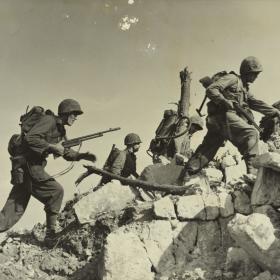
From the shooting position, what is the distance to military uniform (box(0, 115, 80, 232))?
7.77 m

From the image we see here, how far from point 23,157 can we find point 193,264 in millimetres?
3092

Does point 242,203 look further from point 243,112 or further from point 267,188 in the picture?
point 243,112

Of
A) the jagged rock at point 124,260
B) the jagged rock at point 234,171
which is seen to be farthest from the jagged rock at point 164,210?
the jagged rock at point 234,171

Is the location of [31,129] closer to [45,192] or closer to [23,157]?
[23,157]

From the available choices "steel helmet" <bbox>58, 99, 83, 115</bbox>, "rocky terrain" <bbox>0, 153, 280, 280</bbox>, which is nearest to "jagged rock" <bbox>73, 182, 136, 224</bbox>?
"rocky terrain" <bbox>0, 153, 280, 280</bbox>

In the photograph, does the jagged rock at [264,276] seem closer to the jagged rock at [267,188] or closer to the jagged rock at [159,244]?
the jagged rock at [267,188]

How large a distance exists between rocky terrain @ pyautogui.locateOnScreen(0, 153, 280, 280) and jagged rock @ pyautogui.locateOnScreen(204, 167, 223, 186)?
0.99 feet

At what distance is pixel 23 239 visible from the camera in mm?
8234

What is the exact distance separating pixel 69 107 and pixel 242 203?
3.03 meters

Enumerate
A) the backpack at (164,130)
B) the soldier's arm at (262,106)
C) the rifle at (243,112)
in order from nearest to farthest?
the rifle at (243,112)
the soldier's arm at (262,106)
the backpack at (164,130)

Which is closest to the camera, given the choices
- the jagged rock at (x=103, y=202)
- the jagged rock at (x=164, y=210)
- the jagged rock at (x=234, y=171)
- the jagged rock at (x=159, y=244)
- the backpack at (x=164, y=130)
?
the jagged rock at (x=159, y=244)

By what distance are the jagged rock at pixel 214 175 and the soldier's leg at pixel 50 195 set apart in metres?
2.39

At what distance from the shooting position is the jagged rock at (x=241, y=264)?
5.51 meters

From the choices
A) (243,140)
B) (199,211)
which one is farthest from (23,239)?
(243,140)
